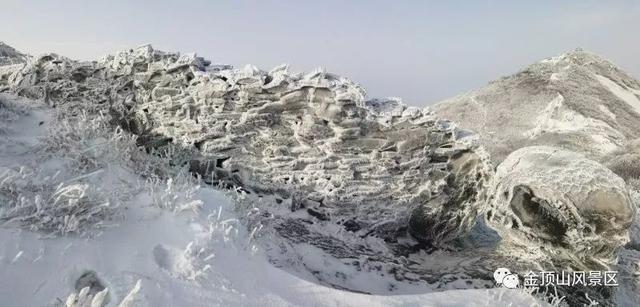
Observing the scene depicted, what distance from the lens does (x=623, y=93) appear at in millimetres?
15430

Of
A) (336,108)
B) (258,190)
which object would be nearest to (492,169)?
(336,108)

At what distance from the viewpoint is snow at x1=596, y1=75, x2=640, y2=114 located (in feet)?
50.1

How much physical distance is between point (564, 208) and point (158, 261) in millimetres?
4875

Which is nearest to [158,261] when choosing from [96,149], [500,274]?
[96,149]

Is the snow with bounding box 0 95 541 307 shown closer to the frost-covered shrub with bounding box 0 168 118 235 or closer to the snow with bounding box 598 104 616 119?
the frost-covered shrub with bounding box 0 168 118 235

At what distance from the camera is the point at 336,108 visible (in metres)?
6.94

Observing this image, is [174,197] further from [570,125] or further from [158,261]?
[570,125]

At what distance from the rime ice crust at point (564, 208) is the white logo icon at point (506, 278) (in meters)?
0.75

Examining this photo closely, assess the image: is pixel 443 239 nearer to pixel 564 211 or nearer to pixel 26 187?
pixel 564 211

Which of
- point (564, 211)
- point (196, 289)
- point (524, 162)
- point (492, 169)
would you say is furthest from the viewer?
point (492, 169)

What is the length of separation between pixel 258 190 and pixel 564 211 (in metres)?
4.01

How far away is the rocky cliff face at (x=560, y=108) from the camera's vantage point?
14.4 metres

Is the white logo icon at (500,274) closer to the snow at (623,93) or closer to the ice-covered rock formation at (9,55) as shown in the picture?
the snow at (623,93)

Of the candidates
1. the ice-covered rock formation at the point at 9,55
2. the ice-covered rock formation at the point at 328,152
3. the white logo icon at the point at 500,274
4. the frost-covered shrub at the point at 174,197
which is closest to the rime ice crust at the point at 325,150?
the ice-covered rock formation at the point at 328,152
